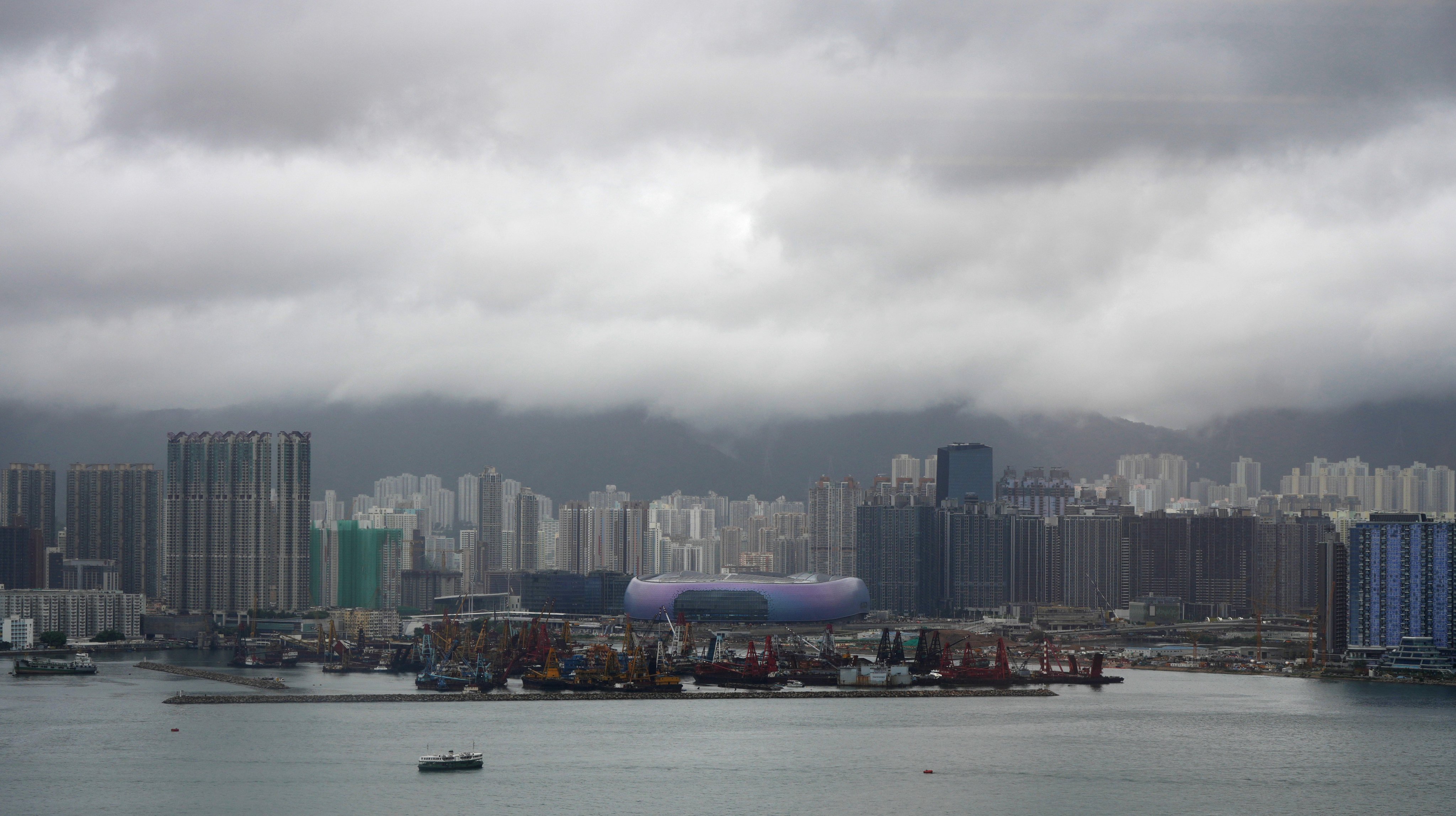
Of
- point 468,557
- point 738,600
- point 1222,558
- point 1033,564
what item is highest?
point 1222,558

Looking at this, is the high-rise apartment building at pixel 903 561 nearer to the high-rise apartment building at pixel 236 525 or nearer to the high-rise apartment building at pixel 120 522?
the high-rise apartment building at pixel 236 525

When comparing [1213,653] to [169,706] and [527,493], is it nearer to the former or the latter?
[169,706]

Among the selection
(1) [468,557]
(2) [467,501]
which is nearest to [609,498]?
(2) [467,501]

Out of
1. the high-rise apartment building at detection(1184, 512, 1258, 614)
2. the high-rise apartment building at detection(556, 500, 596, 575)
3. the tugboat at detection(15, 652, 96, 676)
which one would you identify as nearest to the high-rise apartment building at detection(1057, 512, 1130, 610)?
the high-rise apartment building at detection(1184, 512, 1258, 614)

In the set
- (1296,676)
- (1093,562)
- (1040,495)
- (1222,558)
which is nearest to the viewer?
(1296,676)

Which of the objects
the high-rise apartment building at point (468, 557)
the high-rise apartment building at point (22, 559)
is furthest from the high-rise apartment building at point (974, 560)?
the high-rise apartment building at point (22, 559)

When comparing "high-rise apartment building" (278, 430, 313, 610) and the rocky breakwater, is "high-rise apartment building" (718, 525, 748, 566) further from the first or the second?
the rocky breakwater

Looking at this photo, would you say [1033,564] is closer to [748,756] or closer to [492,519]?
[492,519]
